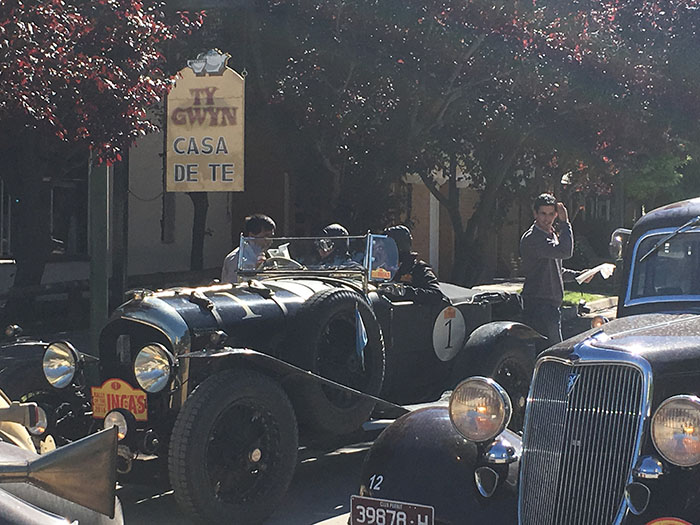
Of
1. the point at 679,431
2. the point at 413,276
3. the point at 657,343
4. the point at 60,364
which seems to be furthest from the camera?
the point at 413,276

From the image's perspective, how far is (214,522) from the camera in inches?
227

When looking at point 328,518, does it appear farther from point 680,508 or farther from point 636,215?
point 636,215

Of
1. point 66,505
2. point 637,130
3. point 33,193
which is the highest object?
point 637,130

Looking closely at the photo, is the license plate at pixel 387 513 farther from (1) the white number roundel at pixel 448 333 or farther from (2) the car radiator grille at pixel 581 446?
(1) the white number roundel at pixel 448 333

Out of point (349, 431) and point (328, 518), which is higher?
point (349, 431)

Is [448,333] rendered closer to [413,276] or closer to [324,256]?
[413,276]

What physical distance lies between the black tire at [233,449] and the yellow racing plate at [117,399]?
1.71ft

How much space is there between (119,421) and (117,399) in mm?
249

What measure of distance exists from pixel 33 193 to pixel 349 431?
7.21m

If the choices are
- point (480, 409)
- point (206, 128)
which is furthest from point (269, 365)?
point (206, 128)

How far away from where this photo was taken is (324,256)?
25.3ft

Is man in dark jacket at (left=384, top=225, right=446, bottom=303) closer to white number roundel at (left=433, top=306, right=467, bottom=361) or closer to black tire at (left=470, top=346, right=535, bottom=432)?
white number roundel at (left=433, top=306, right=467, bottom=361)

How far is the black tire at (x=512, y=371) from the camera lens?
7629 millimetres

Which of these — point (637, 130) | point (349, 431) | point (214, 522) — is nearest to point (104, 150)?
point (349, 431)
